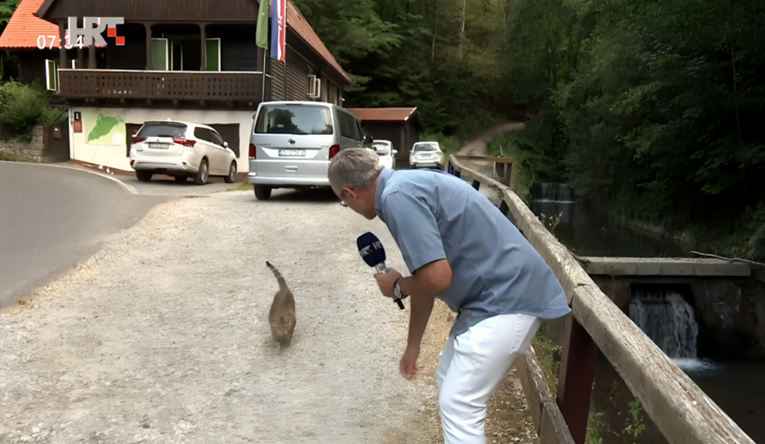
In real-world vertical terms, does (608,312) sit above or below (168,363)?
above

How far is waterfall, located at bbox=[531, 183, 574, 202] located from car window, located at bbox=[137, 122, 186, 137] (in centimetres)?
2487

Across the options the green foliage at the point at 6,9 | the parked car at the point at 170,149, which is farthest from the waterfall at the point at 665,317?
the green foliage at the point at 6,9

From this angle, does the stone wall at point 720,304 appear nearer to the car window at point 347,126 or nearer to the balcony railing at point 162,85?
the car window at point 347,126

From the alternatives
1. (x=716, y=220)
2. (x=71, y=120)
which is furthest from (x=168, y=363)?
(x=71, y=120)

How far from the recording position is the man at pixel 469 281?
234cm

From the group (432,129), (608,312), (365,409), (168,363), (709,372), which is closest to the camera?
(608,312)

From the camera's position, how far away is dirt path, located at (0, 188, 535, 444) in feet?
13.0

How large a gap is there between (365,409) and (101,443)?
5.40 ft

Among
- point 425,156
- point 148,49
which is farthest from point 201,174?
point 425,156

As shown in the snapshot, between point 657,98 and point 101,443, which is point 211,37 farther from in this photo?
point 101,443

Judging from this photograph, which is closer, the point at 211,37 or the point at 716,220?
the point at 716,220

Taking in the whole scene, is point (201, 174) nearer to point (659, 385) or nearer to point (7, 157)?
point (7, 157)

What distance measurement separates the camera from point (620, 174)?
942 inches

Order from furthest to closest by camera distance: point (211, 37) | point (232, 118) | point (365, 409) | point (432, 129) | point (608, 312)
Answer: point (432, 129)
point (211, 37)
point (232, 118)
point (365, 409)
point (608, 312)
